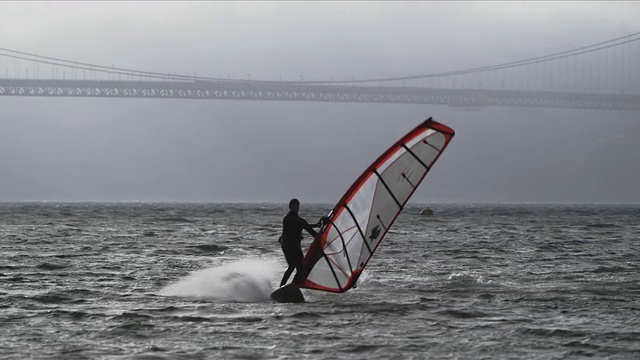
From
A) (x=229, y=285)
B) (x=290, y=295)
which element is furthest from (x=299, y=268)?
(x=229, y=285)

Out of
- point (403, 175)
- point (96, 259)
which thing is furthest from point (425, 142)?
point (96, 259)

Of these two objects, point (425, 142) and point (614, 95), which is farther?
point (614, 95)

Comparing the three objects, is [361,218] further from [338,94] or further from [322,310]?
[338,94]

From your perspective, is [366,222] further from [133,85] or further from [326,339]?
[133,85]

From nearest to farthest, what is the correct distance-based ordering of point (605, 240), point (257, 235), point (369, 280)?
point (369, 280)
point (605, 240)
point (257, 235)

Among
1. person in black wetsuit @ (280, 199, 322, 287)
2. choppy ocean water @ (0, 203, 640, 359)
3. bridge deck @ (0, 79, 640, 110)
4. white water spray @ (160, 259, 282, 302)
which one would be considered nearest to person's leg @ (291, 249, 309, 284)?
person in black wetsuit @ (280, 199, 322, 287)

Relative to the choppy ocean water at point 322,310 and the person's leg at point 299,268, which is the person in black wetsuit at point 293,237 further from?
the choppy ocean water at point 322,310

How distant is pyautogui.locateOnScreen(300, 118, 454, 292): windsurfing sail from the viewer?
1077 cm

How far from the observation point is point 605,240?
25516 millimetres

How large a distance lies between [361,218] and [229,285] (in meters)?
2.22

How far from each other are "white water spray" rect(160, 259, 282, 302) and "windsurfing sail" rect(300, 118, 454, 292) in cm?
87

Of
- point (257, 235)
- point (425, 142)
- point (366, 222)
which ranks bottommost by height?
point (257, 235)

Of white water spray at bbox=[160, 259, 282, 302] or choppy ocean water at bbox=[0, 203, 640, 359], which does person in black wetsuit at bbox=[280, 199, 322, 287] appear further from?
white water spray at bbox=[160, 259, 282, 302]

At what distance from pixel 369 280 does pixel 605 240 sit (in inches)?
533
